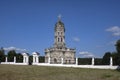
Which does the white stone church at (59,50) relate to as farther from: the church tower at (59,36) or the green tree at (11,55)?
the green tree at (11,55)

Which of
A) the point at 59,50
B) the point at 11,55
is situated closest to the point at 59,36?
the point at 59,50

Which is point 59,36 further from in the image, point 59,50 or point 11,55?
point 11,55

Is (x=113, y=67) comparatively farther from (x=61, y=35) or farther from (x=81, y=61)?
(x=61, y=35)

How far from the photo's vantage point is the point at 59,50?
268 feet

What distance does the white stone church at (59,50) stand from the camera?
8150 centimetres

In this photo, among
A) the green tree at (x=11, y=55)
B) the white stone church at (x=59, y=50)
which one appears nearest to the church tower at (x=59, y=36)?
the white stone church at (x=59, y=50)

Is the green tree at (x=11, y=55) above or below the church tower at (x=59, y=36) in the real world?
below

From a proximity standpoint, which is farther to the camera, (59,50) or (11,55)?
(11,55)

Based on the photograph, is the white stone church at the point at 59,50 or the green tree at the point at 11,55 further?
the green tree at the point at 11,55

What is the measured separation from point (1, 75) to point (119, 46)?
75.1 ft

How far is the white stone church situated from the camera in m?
81.5

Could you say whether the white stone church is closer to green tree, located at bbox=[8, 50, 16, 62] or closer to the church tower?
the church tower

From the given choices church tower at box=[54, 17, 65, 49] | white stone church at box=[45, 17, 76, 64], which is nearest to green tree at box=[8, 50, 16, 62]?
white stone church at box=[45, 17, 76, 64]

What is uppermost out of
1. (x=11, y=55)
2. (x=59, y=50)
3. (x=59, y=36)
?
(x=59, y=36)
